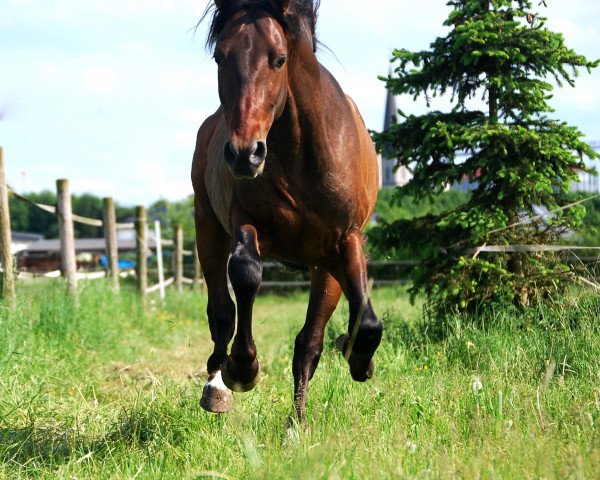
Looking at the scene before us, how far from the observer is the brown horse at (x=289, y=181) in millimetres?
3830

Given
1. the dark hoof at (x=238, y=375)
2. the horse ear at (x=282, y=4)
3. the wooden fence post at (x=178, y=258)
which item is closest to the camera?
the horse ear at (x=282, y=4)

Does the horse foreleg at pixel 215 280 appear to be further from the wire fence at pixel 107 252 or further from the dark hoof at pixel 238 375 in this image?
the dark hoof at pixel 238 375

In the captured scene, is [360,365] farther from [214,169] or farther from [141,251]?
[141,251]

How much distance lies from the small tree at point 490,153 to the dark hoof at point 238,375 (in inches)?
98.9

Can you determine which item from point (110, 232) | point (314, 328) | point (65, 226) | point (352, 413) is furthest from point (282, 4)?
point (110, 232)

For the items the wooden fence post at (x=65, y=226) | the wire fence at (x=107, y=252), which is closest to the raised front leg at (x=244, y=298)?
the wire fence at (x=107, y=252)

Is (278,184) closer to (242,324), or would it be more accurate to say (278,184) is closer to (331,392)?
(242,324)

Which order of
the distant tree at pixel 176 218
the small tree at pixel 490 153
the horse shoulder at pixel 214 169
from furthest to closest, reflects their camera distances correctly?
the distant tree at pixel 176 218, the small tree at pixel 490 153, the horse shoulder at pixel 214 169

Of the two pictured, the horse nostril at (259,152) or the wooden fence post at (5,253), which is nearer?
the horse nostril at (259,152)

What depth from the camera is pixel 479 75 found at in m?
7.08

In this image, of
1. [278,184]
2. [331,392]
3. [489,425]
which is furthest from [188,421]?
[489,425]

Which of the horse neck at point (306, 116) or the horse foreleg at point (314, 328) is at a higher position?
the horse neck at point (306, 116)

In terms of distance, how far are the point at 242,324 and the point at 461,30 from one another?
3.65 meters

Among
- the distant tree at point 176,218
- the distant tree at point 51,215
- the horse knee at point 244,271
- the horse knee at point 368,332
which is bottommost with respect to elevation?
the horse knee at point 368,332
